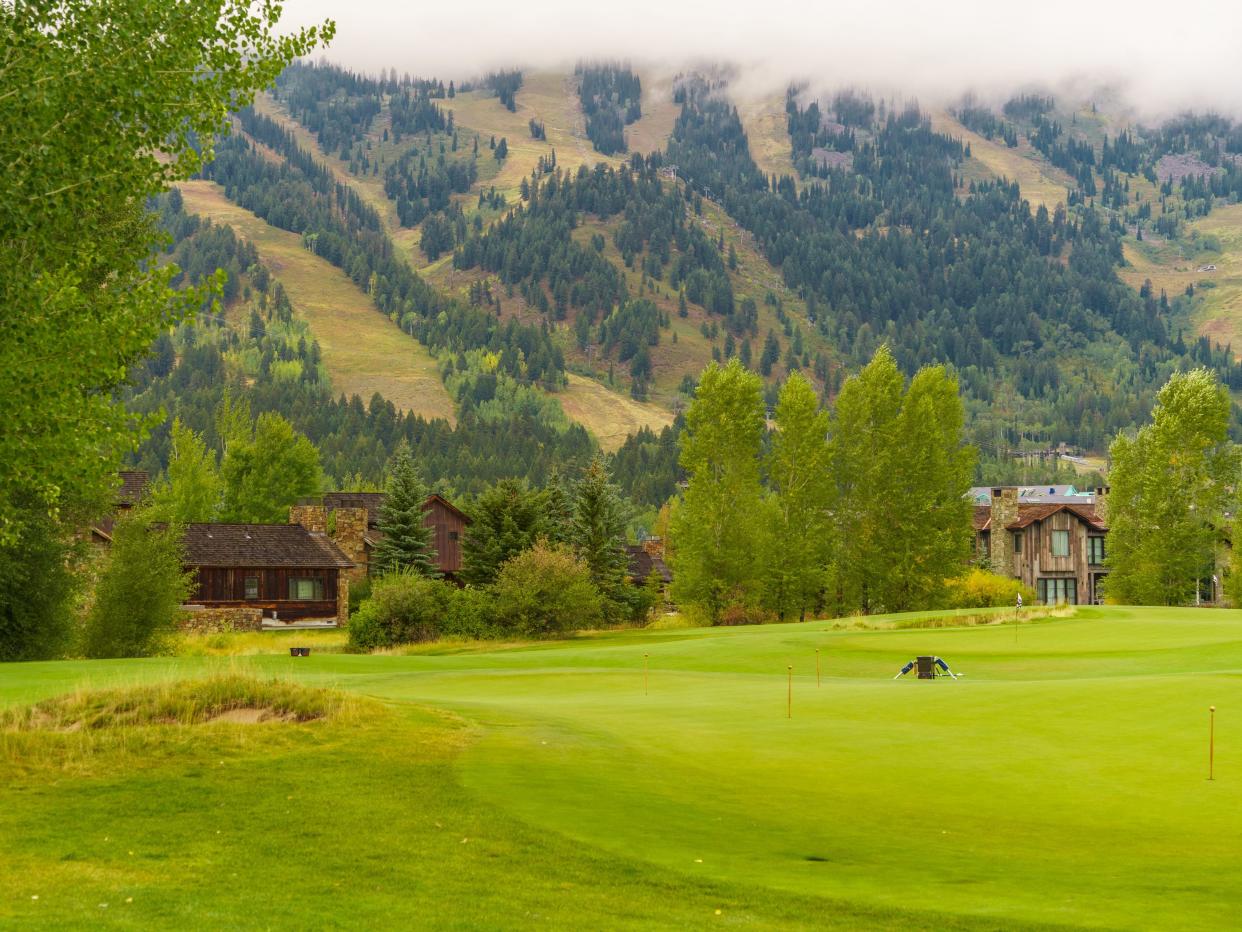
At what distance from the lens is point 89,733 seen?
19766 millimetres

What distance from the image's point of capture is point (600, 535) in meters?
81.8

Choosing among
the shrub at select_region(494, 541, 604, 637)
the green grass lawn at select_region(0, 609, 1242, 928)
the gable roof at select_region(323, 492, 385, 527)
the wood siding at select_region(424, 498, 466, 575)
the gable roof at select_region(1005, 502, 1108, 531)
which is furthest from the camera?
the gable roof at select_region(1005, 502, 1108, 531)

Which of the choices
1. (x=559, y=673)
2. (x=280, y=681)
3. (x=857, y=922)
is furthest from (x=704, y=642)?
(x=857, y=922)

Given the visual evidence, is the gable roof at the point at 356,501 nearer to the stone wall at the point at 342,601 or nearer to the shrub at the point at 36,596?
the stone wall at the point at 342,601

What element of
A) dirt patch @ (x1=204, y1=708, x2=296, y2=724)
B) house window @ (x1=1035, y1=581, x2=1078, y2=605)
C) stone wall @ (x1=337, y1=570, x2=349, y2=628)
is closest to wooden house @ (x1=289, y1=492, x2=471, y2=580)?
stone wall @ (x1=337, y1=570, x2=349, y2=628)

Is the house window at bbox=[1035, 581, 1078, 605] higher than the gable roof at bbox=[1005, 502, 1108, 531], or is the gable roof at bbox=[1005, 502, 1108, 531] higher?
the gable roof at bbox=[1005, 502, 1108, 531]

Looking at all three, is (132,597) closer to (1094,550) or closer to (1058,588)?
(1058,588)

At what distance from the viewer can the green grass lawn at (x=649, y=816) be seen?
45.2ft

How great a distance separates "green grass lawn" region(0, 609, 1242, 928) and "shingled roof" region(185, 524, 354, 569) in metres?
53.2

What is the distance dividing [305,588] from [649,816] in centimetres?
6898

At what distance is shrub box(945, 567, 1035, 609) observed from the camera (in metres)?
76.8

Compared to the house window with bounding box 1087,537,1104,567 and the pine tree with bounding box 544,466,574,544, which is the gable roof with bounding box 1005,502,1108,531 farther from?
the pine tree with bounding box 544,466,574,544

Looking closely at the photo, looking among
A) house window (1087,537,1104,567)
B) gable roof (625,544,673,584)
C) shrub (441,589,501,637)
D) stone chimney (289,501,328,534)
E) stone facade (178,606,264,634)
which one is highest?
stone chimney (289,501,328,534)

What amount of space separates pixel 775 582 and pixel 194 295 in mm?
59857
